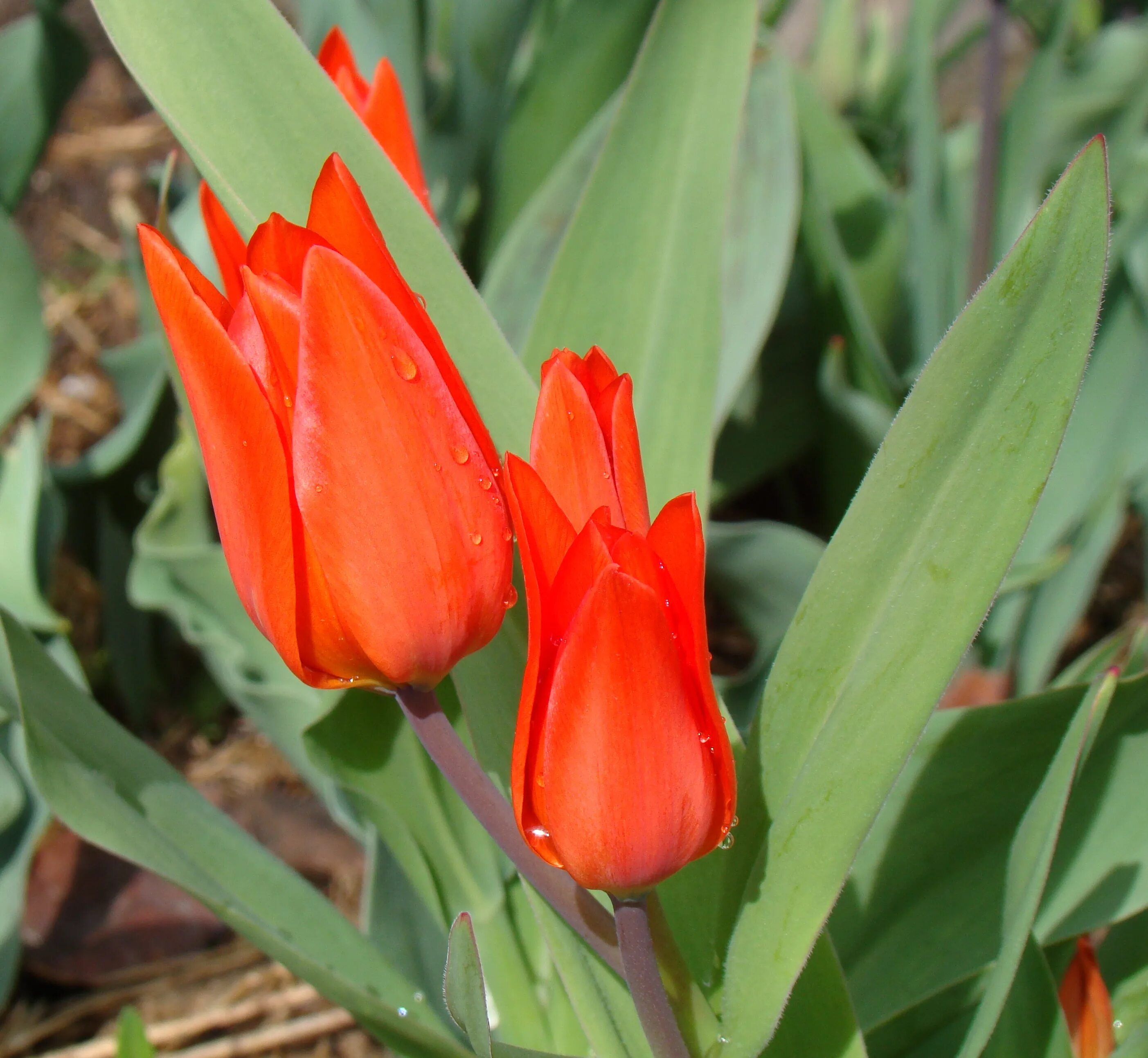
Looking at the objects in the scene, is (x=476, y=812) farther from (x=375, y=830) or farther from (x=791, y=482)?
(x=791, y=482)

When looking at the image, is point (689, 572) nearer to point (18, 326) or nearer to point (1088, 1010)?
point (1088, 1010)

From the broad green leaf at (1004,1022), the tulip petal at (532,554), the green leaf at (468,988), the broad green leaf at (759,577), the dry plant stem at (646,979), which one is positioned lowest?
the broad green leaf at (759,577)

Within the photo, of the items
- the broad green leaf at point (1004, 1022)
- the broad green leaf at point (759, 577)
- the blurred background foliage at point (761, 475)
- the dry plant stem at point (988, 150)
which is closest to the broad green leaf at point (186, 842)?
the blurred background foliage at point (761, 475)

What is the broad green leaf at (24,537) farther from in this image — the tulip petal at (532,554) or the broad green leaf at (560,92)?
the tulip petal at (532,554)

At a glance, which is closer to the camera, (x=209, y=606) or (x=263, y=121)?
(x=263, y=121)

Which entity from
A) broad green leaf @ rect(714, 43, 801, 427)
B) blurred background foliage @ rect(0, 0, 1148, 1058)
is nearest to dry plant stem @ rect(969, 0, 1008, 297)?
blurred background foliage @ rect(0, 0, 1148, 1058)

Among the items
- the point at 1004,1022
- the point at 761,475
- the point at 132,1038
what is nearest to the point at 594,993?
the point at 1004,1022

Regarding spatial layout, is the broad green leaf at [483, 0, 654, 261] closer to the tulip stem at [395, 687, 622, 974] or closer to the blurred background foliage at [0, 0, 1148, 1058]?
the blurred background foliage at [0, 0, 1148, 1058]

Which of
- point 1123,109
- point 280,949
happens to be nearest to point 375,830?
point 280,949
